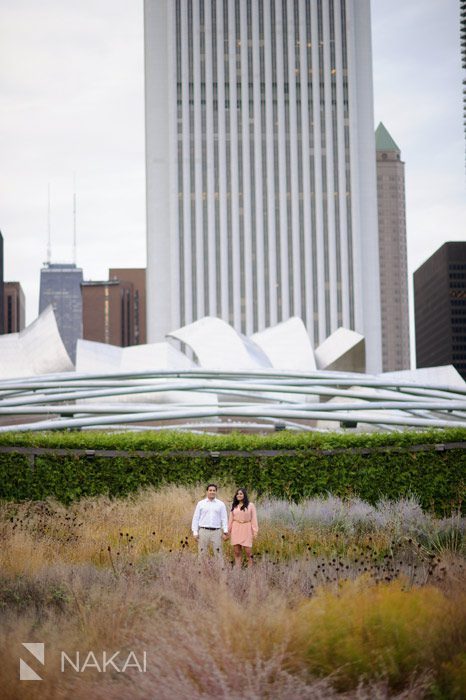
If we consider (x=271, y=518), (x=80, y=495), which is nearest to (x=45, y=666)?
(x=271, y=518)

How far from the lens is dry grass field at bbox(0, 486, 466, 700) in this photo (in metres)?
5.51

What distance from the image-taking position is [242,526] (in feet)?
34.2

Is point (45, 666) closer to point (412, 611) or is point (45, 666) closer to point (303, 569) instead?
point (412, 611)

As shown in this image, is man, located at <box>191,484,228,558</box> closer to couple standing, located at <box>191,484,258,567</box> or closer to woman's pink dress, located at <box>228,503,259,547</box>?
couple standing, located at <box>191,484,258,567</box>

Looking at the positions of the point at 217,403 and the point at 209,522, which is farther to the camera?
the point at 217,403

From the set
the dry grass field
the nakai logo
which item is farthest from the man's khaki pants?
the nakai logo

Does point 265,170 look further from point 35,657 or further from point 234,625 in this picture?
point 35,657

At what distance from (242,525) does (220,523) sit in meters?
0.31

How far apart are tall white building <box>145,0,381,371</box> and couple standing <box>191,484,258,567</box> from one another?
5377 cm

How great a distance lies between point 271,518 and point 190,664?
7.09 metres


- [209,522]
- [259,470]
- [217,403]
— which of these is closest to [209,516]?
[209,522]

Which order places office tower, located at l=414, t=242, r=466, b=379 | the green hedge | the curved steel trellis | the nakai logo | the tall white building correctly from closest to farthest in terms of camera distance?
1. the nakai logo
2. the green hedge
3. the curved steel trellis
4. the tall white building
5. office tower, located at l=414, t=242, r=466, b=379

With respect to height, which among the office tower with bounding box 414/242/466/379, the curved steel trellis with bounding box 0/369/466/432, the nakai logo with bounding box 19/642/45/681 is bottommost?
the nakai logo with bounding box 19/642/45/681

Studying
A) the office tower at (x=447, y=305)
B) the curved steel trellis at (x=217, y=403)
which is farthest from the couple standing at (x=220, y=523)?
the office tower at (x=447, y=305)
